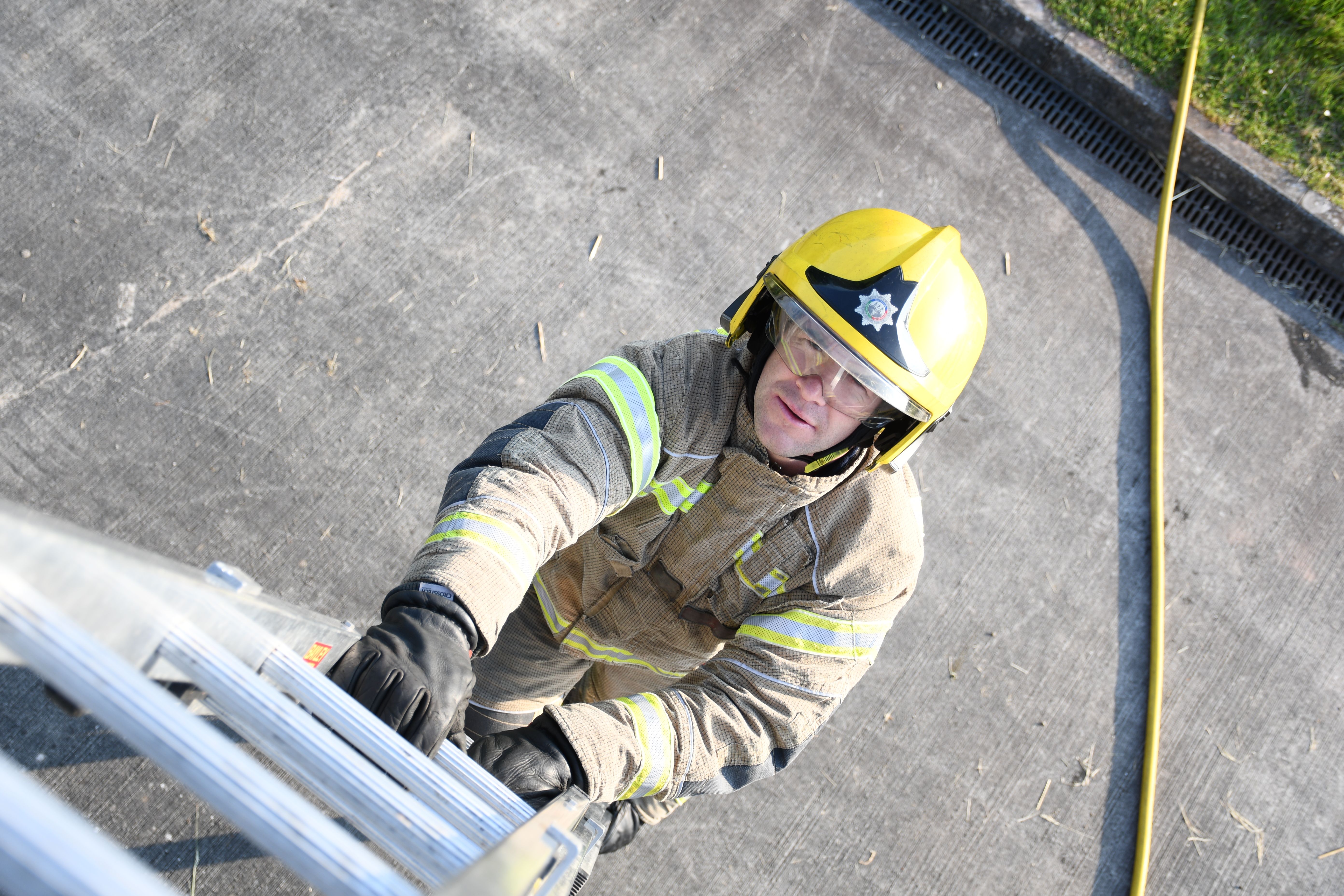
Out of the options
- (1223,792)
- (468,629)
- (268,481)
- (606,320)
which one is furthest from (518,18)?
(1223,792)

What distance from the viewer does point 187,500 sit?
108 inches

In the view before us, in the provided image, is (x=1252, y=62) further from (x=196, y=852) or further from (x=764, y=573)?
(x=196, y=852)

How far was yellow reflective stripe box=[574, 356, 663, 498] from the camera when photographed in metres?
1.92

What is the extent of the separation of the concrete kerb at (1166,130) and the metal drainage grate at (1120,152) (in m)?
0.03

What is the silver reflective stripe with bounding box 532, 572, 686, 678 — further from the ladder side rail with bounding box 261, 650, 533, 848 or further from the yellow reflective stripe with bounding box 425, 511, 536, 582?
the ladder side rail with bounding box 261, 650, 533, 848

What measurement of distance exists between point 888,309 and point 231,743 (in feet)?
4.84

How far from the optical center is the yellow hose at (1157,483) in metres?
2.92

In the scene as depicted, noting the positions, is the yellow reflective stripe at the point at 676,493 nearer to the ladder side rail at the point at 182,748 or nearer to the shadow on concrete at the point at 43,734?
the ladder side rail at the point at 182,748

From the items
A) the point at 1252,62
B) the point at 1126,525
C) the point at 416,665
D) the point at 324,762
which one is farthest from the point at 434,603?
the point at 1252,62

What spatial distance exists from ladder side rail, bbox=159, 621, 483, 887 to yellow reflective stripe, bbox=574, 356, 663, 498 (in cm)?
100

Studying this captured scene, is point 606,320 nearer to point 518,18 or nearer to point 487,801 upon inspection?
point 518,18

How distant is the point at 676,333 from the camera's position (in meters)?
3.29

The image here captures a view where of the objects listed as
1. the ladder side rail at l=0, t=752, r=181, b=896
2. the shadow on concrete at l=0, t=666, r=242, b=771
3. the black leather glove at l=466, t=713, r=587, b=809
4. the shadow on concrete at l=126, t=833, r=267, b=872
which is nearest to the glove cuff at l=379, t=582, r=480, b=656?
the black leather glove at l=466, t=713, r=587, b=809

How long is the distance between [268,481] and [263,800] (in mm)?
→ 2191
